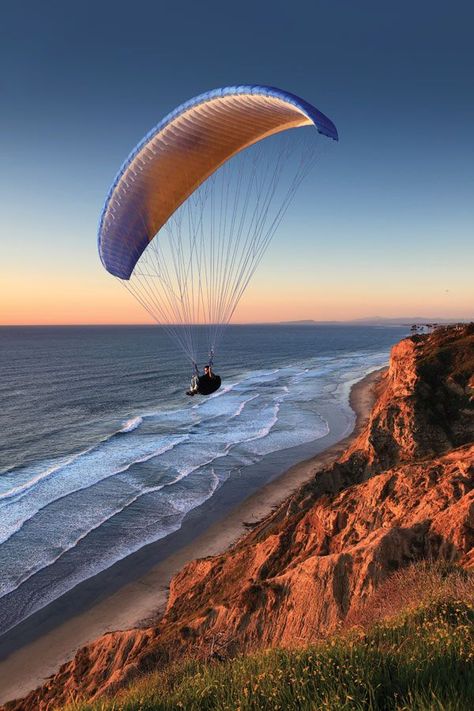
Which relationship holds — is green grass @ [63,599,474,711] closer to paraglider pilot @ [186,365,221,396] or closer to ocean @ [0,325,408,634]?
paraglider pilot @ [186,365,221,396]

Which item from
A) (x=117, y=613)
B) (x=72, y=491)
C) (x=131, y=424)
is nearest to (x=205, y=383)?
(x=117, y=613)

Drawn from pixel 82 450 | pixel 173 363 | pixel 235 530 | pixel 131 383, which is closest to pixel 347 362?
pixel 173 363

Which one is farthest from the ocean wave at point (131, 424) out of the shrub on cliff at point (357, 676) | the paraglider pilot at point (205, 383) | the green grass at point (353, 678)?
the green grass at point (353, 678)

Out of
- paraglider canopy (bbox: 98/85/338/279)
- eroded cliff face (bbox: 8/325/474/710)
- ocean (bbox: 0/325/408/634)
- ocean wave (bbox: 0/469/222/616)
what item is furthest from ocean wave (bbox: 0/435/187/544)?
paraglider canopy (bbox: 98/85/338/279)

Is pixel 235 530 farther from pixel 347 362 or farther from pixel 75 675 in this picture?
pixel 347 362

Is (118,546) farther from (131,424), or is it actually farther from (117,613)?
(131,424)

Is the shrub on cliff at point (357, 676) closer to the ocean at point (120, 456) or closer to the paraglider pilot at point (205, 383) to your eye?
the paraglider pilot at point (205, 383)
